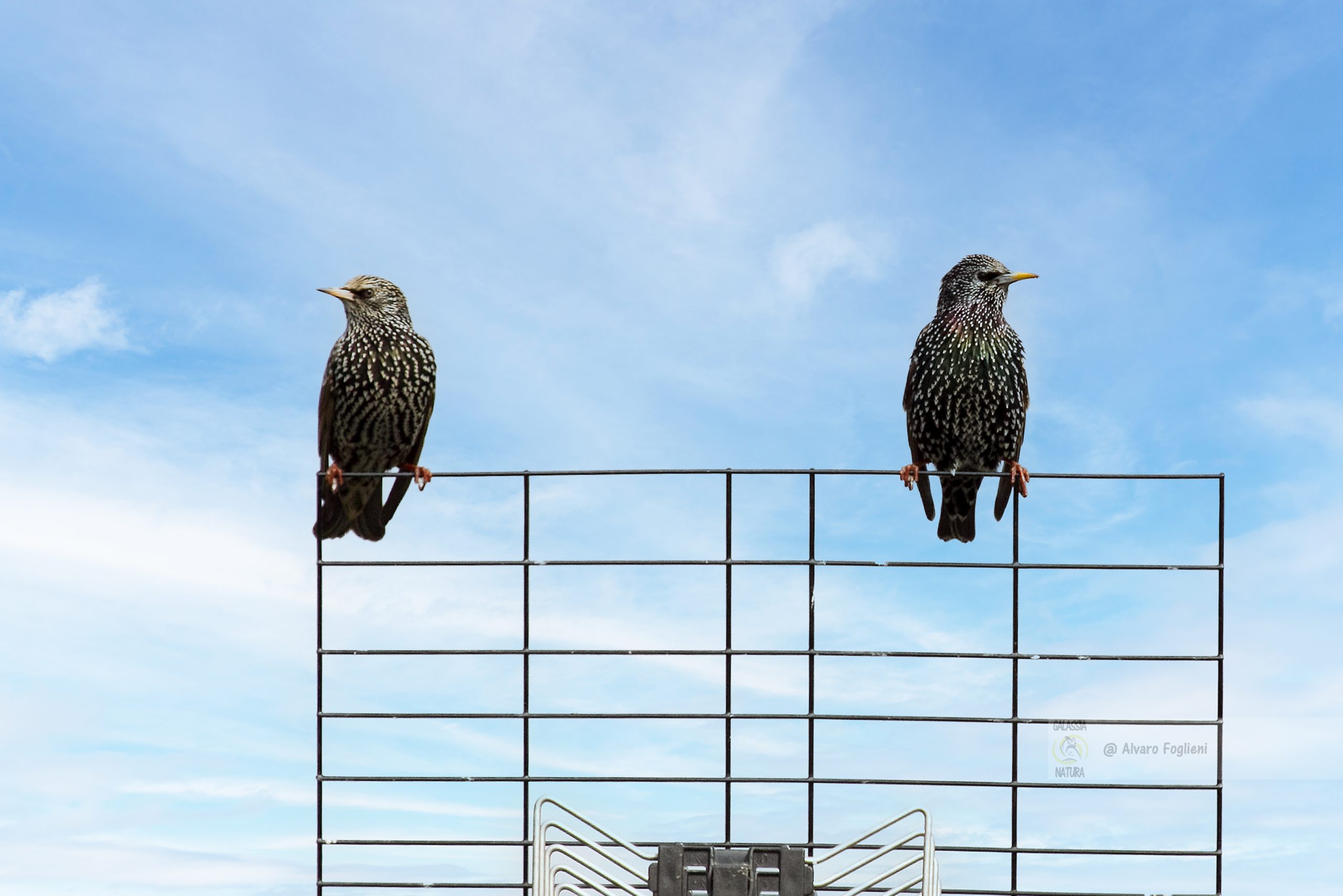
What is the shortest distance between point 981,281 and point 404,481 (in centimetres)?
234

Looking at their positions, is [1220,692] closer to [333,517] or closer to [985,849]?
[985,849]

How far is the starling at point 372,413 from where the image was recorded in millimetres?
4316

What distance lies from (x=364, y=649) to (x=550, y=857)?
880 mm

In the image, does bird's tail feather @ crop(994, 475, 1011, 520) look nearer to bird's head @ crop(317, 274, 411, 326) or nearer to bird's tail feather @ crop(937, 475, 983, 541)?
bird's tail feather @ crop(937, 475, 983, 541)

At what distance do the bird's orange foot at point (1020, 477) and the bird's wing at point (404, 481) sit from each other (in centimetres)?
208

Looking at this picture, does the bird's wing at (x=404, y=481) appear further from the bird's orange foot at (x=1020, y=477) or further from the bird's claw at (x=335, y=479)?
the bird's orange foot at (x=1020, y=477)

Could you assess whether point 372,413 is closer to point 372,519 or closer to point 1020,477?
point 372,519

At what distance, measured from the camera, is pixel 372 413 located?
4.32 meters

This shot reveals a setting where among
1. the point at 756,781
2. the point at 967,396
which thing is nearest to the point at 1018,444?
the point at 967,396

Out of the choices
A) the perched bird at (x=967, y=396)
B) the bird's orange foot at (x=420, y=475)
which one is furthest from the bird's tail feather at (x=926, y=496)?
the bird's orange foot at (x=420, y=475)

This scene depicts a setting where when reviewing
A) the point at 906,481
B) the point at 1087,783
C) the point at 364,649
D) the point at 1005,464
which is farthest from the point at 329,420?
the point at 1087,783

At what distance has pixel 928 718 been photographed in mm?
3545

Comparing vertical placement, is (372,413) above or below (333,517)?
above

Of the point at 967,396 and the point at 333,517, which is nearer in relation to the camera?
the point at 333,517
